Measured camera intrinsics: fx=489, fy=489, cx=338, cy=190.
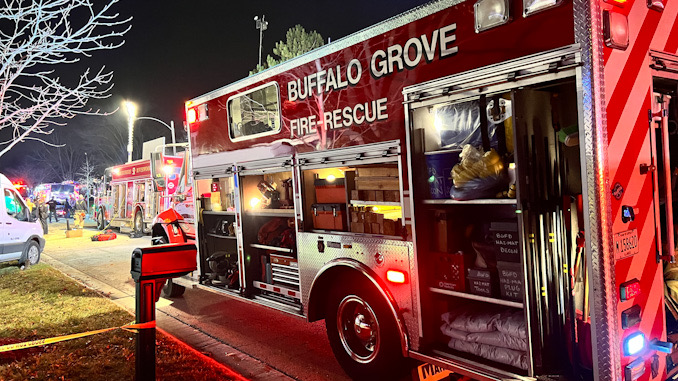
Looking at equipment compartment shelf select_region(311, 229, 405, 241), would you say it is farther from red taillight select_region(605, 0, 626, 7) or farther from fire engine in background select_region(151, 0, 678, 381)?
red taillight select_region(605, 0, 626, 7)

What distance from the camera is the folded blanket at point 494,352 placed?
3315 millimetres

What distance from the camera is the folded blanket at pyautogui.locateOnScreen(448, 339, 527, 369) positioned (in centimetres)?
331

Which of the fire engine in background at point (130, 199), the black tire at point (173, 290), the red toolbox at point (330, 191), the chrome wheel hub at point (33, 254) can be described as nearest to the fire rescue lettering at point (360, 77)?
the red toolbox at point (330, 191)

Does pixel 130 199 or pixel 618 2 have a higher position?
pixel 618 2

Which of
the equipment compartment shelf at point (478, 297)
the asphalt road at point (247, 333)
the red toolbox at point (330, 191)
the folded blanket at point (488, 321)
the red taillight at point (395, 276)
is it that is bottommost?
the asphalt road at point (247, 333)

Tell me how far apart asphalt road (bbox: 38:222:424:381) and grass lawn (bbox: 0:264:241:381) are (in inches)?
17.0

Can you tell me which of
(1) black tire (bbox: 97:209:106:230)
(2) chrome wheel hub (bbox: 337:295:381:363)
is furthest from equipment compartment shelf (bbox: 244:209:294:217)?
(1) black tire (bbox: 97:209:106:230)

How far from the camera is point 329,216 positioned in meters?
4.74

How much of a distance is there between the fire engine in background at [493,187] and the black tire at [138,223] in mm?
16795

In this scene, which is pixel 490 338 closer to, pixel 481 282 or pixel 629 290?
pixel 481 282

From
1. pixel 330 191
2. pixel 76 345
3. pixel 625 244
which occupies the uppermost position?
pixel 330 191

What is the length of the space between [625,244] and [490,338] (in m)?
1.15

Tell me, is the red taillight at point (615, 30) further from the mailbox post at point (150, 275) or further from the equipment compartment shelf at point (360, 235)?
the mailbox post at point (150, 275)

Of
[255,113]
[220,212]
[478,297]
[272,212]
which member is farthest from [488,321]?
[220,212]
